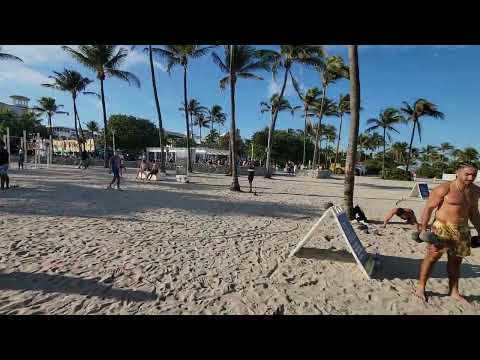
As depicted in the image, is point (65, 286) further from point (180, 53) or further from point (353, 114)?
point (180, 53)

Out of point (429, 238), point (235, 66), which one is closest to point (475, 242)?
point (429, 238)

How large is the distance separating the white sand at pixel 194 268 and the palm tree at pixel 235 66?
6477 millimetres

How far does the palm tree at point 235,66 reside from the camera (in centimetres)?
1252

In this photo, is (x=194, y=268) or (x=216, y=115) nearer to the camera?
(x=194, y=268)

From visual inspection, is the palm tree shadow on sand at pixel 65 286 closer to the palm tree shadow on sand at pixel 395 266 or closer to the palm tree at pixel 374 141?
the palm tree shadow on sand at pixel 395 266

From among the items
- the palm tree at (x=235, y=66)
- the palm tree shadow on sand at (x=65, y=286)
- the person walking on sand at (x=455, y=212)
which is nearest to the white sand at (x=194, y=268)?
the palm tree shadow on sand at (x=65, y=286)

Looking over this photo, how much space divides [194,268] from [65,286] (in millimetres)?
1607

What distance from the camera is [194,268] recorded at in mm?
3795

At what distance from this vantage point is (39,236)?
4.79m

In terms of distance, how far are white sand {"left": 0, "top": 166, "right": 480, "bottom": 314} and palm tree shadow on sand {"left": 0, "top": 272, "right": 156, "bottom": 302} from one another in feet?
0.04

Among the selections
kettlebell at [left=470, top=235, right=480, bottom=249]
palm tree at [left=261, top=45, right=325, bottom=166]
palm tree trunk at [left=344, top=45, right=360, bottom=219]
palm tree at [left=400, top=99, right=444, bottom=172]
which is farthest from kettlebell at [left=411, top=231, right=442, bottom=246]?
palm tree at [left=400, top=99, right=444, bottom=172]

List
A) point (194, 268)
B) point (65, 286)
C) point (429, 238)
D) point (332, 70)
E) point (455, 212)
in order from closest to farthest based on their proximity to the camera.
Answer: point (429, 238), point (455, 212), point (65, 286), point (194, 268), point (332, 70)
